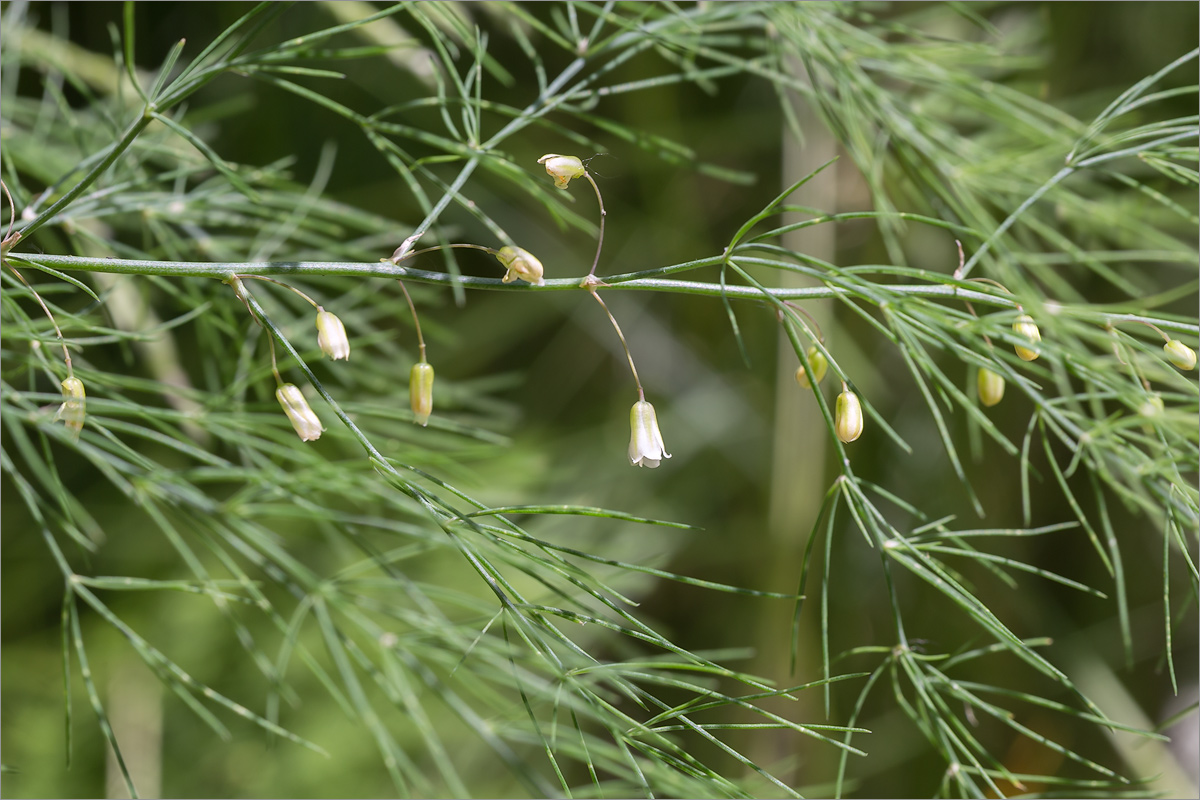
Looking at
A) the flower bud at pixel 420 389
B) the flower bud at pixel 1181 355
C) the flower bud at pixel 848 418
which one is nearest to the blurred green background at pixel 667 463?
the flower bud at pixel 420 389

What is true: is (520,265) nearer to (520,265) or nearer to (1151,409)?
(520,265)

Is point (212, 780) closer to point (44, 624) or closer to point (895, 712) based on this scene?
point (44, 624)

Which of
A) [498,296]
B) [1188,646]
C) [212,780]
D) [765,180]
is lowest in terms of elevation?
[212,780]

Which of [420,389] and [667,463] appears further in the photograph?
[667,463]

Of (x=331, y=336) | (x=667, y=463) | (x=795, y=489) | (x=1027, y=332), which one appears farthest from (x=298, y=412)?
(x=667, y=463)

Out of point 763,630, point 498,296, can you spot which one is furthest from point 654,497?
point 498,296

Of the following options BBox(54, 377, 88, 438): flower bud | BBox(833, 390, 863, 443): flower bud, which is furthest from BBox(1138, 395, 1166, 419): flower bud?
BBox(54, 377, 88, 438): flower bud
